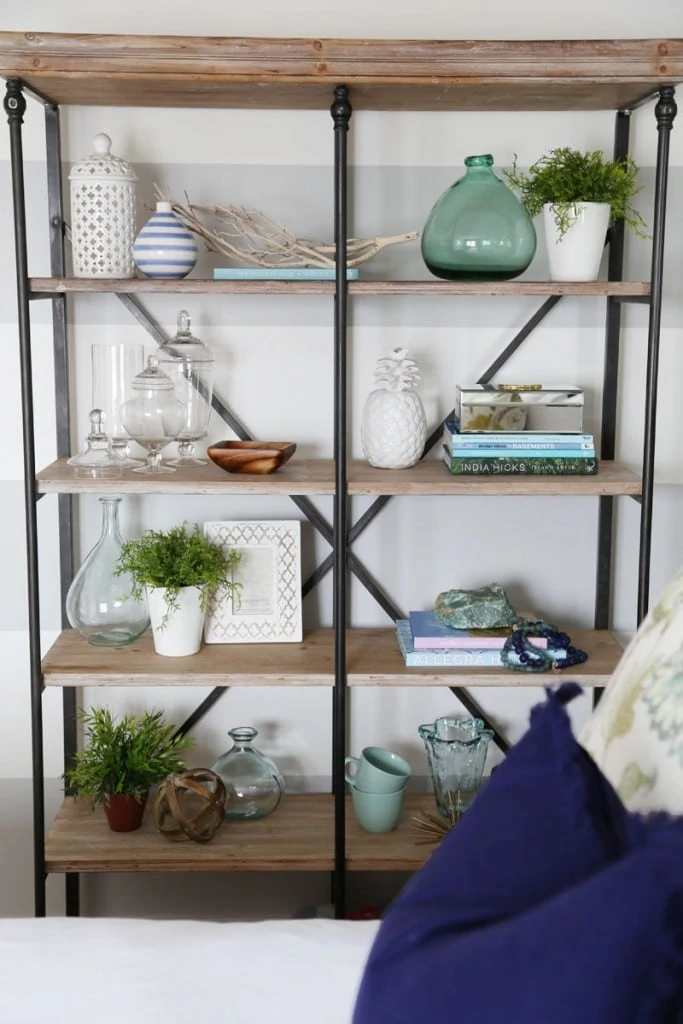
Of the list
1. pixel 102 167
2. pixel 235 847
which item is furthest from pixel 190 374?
pixel 235 847

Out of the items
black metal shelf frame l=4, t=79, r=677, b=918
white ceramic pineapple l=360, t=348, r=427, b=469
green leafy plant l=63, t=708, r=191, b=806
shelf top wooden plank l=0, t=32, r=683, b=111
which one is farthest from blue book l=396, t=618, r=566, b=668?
shelf top wooden plank l=0, t=32, r=683, b=111

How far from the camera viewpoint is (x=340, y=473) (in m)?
2.19

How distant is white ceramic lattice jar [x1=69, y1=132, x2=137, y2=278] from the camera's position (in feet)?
7.25

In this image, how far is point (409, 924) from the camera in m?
0.82

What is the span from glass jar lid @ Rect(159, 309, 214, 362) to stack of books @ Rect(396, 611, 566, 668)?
2.32 feet

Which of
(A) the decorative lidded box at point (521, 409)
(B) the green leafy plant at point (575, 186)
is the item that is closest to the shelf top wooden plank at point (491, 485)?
(A) the decorative lidded box at point (521, 409)

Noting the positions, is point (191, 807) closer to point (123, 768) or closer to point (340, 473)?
point (123, 768)

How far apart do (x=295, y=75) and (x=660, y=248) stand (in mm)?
726

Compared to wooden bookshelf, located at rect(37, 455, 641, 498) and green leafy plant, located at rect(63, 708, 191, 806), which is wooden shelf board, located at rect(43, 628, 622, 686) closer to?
green leafy plant, located at rect(63, 708, 191, 806)

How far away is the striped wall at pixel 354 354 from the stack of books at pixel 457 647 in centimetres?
25

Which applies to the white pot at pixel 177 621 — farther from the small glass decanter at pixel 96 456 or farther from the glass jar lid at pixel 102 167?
the glass jar lid at pixel 102 167

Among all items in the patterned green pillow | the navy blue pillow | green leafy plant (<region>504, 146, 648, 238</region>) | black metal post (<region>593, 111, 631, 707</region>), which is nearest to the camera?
the navy blue pillow

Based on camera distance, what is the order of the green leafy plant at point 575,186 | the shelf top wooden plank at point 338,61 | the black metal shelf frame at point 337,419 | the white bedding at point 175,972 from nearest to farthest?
the white bedding at point 175,972 < the shelf top wooden plank at point 338,61 < the black metal shelf frame at point 337,419 < the green leafy plant at point 575,186

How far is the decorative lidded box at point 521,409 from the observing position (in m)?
2.29
